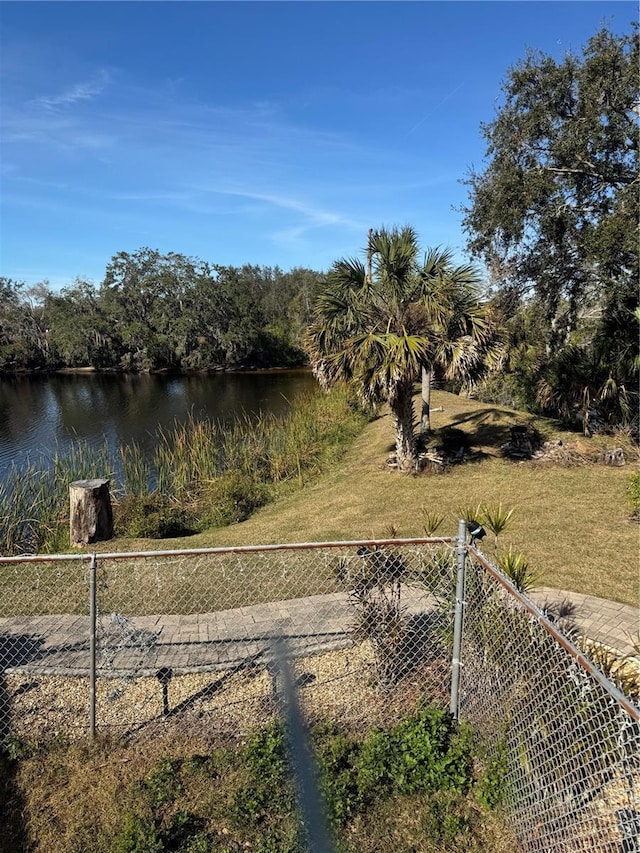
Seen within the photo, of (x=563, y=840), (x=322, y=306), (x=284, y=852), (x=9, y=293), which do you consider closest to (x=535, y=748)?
(x=563, y=840)

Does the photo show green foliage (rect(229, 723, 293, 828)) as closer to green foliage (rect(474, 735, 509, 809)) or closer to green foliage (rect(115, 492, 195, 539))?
green foliage (rect(474, 735, 509, 809))

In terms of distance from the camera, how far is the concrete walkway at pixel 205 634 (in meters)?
4.23

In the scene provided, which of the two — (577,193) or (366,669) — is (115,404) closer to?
(577,193)

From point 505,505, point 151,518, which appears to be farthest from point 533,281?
point 151,518

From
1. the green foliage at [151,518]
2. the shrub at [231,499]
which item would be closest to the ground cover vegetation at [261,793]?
the green foliage at [151,518]

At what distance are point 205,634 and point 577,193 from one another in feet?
37.1

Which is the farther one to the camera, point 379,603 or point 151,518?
point 151,518

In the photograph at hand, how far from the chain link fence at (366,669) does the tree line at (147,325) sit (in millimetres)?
43736

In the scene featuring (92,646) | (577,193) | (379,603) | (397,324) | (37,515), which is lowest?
(37,515)

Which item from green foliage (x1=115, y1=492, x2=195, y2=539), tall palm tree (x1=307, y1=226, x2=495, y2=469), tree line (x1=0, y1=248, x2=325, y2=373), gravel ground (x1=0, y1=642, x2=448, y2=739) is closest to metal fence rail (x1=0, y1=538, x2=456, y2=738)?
gravel ground (x1=0, y1=642, x2=448, y2=739)

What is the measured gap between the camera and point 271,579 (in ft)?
20.2

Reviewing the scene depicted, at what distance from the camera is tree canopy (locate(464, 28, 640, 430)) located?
9945 millimetres

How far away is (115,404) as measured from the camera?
28.2 meters

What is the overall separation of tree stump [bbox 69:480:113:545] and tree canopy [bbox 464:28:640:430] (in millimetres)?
9632
